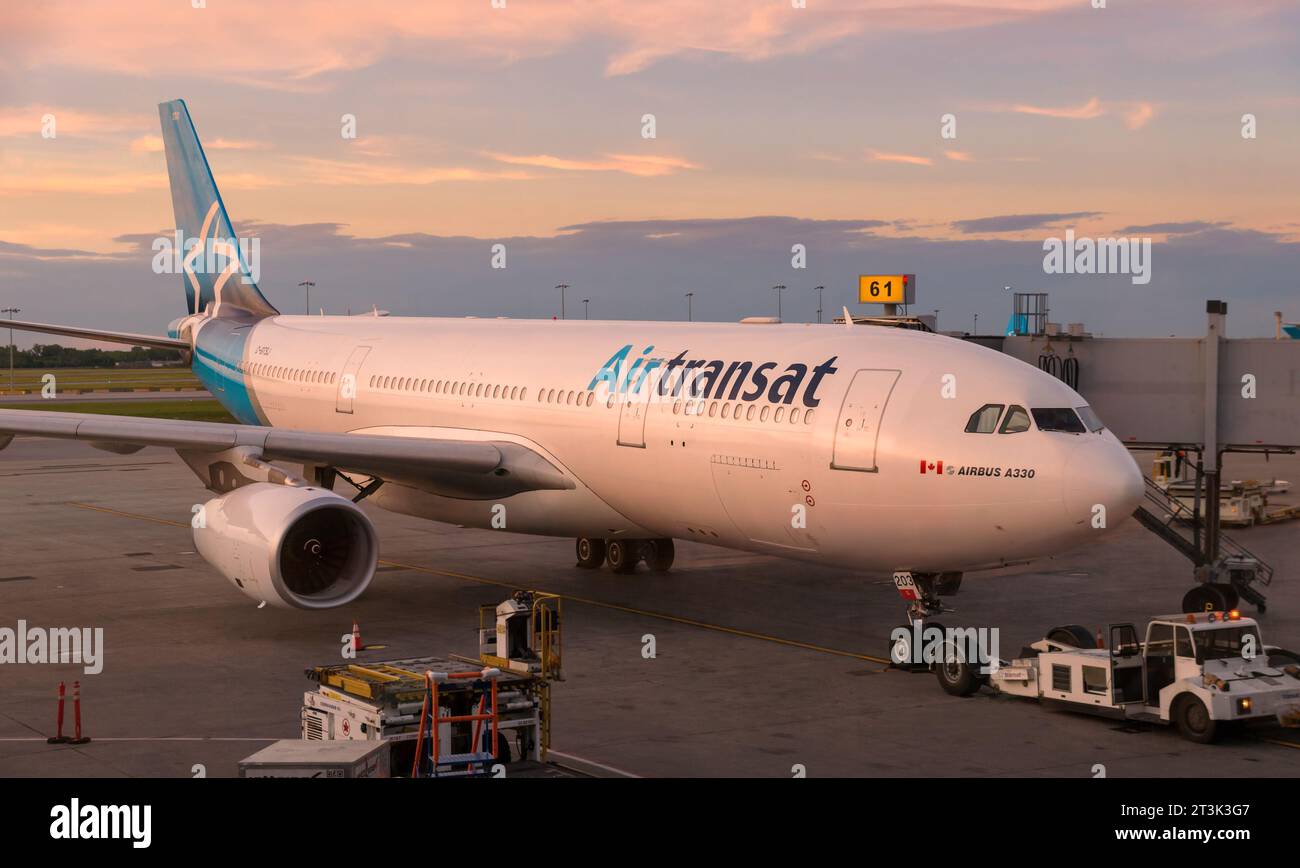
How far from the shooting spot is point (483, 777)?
12.8m

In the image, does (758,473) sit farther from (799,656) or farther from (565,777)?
(565,777)

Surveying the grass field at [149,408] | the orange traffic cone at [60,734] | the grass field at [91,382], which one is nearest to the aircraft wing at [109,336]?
the orange traffic cone at [60,734]

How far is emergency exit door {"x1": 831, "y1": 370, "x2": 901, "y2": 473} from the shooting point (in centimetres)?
1719

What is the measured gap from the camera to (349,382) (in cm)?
2733

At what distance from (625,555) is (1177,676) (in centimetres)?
1165

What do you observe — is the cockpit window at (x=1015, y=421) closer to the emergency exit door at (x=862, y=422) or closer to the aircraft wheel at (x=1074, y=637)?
the emergency exit door at (x=862, y=422)

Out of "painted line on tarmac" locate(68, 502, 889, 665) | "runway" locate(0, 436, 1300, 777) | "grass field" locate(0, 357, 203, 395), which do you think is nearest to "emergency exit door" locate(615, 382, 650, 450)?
Answer: "painted line on tarmac" locate(68, 502, 889, 665)

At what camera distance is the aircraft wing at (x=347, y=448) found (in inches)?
843

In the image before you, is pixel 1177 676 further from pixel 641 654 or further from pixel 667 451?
pixel 667 451

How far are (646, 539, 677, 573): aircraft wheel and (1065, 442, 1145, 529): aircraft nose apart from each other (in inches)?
405

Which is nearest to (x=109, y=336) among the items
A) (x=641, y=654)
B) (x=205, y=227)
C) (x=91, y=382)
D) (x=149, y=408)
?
(x=205, y=227)

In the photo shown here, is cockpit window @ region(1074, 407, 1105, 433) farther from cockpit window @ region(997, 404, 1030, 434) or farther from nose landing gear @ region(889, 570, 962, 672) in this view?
nose landing gear @ region(889, 570, 962, 672)
